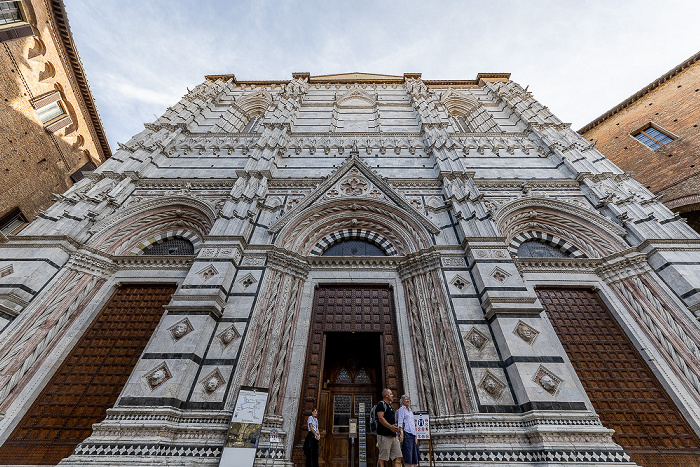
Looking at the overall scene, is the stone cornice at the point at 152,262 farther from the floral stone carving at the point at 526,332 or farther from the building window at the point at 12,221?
the floral stone carving at the point at 526,332

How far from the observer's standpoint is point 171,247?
9375mm

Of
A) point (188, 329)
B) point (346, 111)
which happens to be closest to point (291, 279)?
point (188, 329)

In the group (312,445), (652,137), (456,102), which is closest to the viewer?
(312,445)

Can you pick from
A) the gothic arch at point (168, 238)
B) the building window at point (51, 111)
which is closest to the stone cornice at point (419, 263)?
the gothic arch at point (168, 238)

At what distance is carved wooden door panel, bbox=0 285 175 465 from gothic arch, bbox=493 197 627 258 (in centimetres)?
1021

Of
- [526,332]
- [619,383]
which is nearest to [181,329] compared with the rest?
[526,332]

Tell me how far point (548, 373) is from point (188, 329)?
7.08 m

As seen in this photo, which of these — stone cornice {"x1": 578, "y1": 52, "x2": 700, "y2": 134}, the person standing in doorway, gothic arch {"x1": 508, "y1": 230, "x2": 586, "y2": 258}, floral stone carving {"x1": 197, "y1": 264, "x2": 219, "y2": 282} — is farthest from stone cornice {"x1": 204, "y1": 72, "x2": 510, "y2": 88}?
the person standing in doorway

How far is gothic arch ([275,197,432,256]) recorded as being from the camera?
8672 mm

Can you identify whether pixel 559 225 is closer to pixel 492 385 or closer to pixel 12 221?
pixel 492 385

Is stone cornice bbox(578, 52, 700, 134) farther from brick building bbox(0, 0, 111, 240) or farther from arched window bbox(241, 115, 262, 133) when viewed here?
brick building bbox(0, 0, 111, 240)

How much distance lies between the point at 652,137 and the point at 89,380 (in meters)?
23.7

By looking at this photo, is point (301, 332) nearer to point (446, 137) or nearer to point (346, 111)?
point (446, 137)

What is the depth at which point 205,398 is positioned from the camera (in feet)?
18.0
